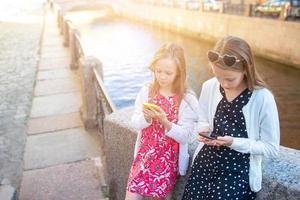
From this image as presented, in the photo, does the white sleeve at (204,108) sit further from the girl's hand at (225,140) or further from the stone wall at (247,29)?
the stone wall at (247,29)

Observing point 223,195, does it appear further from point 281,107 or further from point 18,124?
point 281,107

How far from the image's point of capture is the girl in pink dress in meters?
2.80

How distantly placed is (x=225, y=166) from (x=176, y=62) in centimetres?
88

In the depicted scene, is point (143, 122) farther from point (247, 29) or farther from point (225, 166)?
point (247, 29)

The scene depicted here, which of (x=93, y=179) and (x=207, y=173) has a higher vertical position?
(x=207, y=173)

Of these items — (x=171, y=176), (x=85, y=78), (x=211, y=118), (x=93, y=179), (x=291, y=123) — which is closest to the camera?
(x=211, y=118)

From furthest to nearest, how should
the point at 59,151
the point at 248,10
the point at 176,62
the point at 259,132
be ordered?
the point at 248,10, the point at 59,151, the point at 176,62, the point at 259,132

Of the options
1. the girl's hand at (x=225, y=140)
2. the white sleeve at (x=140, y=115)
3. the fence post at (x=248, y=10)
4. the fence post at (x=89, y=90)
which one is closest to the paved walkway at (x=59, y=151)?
the fence post at (x=89, y=90)

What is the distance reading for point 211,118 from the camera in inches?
101

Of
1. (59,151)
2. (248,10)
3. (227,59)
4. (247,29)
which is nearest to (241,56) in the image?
(227,59)

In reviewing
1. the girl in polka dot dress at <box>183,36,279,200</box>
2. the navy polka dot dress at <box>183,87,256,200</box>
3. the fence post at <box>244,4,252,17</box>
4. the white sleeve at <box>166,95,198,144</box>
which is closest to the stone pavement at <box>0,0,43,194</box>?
the white sleeve at <box>166,95,198,144</box>

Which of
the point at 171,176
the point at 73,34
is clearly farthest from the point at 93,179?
the point at 73,34

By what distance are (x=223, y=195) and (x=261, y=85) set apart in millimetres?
750

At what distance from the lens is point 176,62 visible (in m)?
2.80
